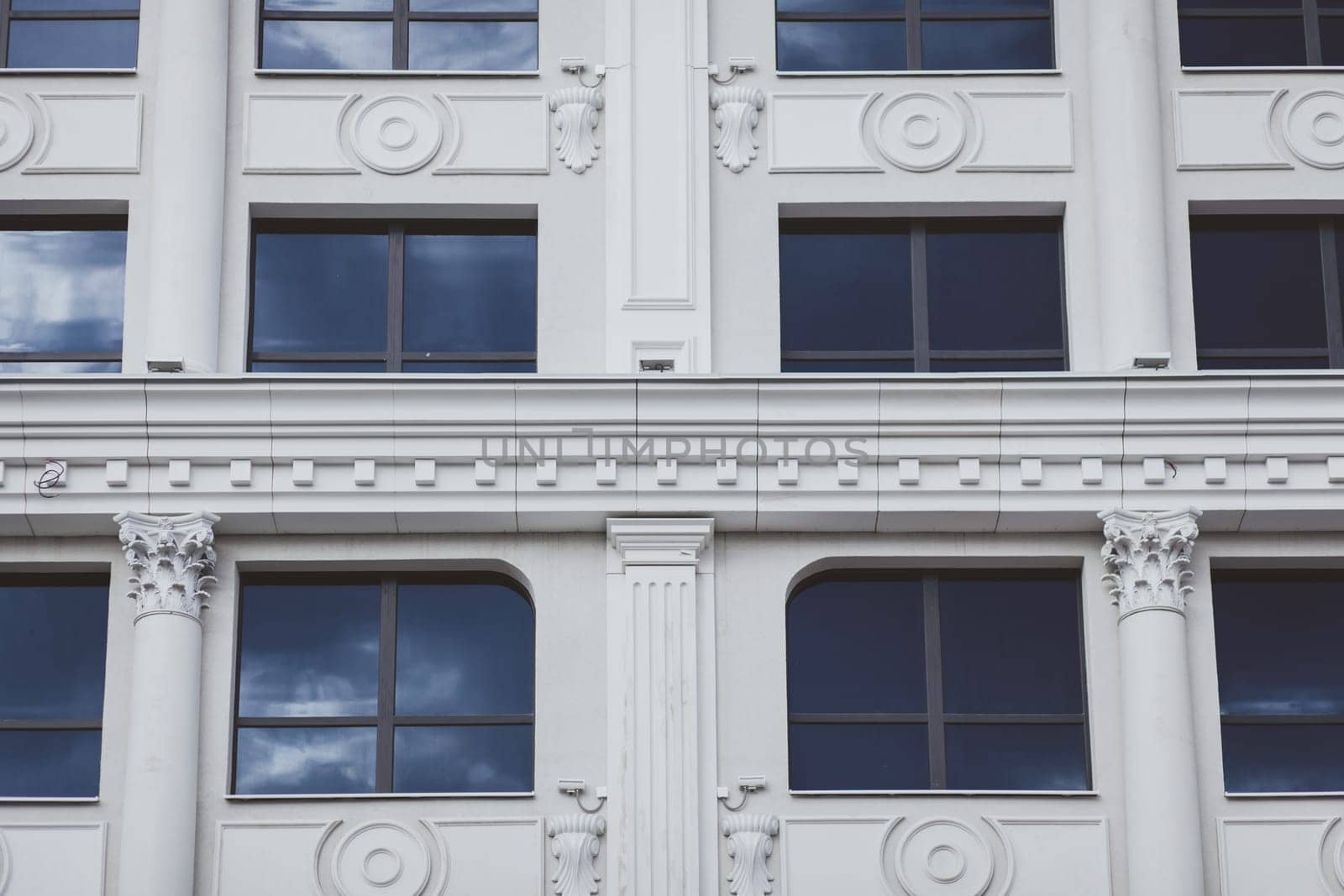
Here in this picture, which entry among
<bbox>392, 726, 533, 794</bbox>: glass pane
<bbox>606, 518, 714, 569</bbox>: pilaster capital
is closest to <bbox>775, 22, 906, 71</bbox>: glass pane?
<bbox>606, 518, 714, 569</bbox>: pilaster capital

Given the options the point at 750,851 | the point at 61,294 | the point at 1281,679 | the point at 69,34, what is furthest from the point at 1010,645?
the point at 69,34

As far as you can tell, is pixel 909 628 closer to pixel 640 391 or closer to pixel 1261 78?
pixel 640 391

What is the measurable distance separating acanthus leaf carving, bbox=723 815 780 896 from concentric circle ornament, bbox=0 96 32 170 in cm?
995

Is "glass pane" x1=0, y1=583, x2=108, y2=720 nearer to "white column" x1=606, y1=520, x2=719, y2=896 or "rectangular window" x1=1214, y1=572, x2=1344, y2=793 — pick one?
"white column" x1=606, y1=520, x2=719, y2=896

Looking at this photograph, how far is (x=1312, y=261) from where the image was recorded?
29156 mm

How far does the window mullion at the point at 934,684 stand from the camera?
26.9 meters

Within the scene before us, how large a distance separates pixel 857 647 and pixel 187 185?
810cm

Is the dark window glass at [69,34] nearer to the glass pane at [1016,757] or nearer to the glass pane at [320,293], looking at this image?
the glass pane at [320,293]

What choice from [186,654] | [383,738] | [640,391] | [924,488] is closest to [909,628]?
[924,488]

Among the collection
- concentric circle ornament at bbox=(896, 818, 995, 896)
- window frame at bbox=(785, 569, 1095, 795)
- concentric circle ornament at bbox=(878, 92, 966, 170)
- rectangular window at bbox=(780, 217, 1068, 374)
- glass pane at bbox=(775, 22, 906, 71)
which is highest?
glass pane at bbox=(775, 22, 906, 71)

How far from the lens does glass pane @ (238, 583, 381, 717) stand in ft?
89.5

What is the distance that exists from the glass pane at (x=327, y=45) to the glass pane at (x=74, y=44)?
1.43 meters

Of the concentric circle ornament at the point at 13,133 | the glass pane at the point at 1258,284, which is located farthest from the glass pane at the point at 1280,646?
the concentric circle ornament at the point at 13,133

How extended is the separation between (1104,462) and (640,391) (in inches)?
178
